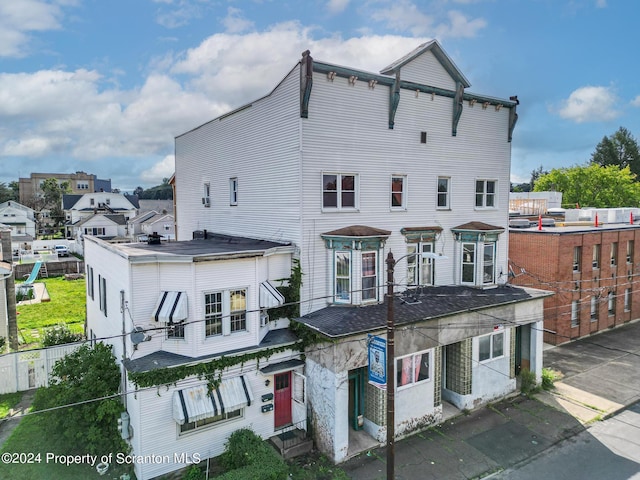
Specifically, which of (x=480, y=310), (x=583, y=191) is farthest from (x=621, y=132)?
(x=480, y=310)

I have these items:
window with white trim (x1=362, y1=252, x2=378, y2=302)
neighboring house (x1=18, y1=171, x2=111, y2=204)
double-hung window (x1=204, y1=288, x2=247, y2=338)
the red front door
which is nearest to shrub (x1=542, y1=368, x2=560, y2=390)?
window with white trim (x1=362, y1=252, x2=378, y2=302)

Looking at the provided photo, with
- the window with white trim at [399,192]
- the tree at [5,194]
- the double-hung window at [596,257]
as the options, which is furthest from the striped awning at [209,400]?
the tree at [5,194]

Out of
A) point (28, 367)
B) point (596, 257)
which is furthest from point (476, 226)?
point (28, 367)

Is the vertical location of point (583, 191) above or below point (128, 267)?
above

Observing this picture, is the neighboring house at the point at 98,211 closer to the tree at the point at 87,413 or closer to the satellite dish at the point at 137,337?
the tree at the point at 87,413

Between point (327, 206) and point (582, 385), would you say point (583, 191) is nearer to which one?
point (582, 385)

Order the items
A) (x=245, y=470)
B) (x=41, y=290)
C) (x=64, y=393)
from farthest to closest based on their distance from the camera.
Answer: (x=41, y=290) < (x=64, y=393) < (x=245, y=470)

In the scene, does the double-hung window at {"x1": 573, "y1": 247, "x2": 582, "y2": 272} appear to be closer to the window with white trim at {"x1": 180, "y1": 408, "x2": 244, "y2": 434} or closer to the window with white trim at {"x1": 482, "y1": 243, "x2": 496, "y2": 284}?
the window with white trim at {"x1": 482, "y1": 243, "x2": 496, "y2": 284}
